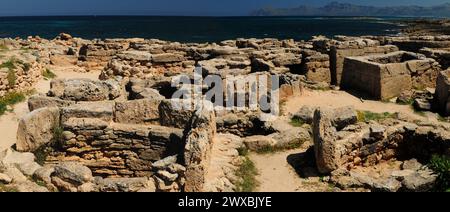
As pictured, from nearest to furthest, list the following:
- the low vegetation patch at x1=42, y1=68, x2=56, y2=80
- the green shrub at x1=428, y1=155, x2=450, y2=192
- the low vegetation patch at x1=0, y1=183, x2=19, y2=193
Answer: the green shrub at x1=428, y1=155, x2=450, y2=192
the low vegetation patch at x1=0, y1=183, x2=19, y2=193
the low vegetation patch at x1=42, y1=68, x2=56, y2=80

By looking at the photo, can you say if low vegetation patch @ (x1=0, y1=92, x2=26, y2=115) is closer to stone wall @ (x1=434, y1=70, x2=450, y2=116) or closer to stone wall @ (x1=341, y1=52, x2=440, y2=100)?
stone wall @ (x1=341, y1=52, x2=440, y2=100)

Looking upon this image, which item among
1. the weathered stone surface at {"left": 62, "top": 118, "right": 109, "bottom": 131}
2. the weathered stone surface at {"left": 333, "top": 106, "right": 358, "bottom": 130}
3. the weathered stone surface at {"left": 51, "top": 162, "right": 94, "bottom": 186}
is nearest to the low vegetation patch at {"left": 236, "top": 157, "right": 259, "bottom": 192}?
the weathered stone surface at {"left": 333, "top": 106, "right": 358, "bottom": 130}

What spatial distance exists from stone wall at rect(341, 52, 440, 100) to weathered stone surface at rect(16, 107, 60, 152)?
33.4ft

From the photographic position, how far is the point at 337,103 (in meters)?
14.5

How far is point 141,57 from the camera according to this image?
19.0 metres

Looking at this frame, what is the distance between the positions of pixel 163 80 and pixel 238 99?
10.1 ft

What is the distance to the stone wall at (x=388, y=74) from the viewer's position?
48.6 feet

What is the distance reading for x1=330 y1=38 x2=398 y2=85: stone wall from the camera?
17.3 metres

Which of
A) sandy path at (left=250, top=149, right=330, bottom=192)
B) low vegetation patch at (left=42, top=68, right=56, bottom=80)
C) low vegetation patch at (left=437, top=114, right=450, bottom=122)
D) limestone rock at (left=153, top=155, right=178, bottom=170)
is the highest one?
low vegetation patch at (left=42, top=68, right=56, bottom=80)

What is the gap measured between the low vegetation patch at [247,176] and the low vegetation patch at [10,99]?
7927 mm

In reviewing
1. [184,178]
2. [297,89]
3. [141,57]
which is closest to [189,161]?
[184,178]

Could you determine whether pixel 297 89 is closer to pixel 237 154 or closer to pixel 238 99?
Answer: pixel 238 99

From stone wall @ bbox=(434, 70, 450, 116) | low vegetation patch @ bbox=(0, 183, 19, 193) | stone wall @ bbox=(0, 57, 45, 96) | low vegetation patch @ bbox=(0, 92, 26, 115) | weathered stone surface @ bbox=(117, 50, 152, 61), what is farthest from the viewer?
weathered stone surface @ bbox=(117, 50, 152, 61)

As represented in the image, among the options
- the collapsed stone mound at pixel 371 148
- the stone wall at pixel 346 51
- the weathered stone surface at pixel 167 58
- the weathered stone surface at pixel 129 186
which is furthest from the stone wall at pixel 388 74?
the weathered stone surface at pixel 129 186
